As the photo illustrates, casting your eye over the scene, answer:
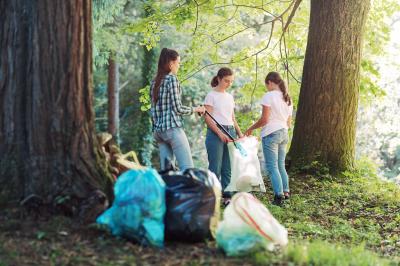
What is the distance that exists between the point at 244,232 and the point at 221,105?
10.8 ft

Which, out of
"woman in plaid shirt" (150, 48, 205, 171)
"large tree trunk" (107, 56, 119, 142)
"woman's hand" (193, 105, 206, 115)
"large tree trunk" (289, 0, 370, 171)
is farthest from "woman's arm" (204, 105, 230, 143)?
"large tree trunk" (107, 56, 119, 142)

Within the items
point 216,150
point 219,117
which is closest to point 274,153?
point 216,150

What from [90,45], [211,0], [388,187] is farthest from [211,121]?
[211,0]

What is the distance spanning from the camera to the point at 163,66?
6801mm

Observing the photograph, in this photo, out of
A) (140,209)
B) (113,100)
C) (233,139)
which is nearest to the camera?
(140,209)

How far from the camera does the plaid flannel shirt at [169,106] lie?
6.77m

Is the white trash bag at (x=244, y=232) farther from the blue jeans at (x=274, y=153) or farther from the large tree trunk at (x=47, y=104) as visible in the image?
the blue jeans at (x=274, y=153)

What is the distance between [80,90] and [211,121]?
2791mm

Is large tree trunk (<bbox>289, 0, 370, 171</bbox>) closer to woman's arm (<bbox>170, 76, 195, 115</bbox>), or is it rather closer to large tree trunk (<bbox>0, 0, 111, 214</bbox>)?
woman's arm (<bbox>170, 76, 195, 115</bbox>)

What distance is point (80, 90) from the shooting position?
5.25 m

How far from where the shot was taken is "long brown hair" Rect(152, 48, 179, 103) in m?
6.75

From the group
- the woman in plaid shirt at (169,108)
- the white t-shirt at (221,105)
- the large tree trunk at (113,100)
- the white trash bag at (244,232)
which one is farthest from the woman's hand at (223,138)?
the large tree trunk at (113,100)

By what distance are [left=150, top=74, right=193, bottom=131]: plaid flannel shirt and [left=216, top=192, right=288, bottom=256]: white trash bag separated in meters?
2.17

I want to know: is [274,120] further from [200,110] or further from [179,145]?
[179,145]
